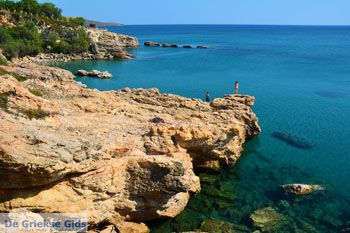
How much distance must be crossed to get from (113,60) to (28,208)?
76806 mm

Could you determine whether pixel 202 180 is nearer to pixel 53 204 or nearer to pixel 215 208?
pixel 215 208

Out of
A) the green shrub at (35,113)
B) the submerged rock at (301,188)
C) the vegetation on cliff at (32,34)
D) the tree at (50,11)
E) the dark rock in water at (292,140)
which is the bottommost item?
the submerged rock at (301,188)

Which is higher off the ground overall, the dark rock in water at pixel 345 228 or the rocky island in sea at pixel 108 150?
the rocky island in sea at pixel 108 150

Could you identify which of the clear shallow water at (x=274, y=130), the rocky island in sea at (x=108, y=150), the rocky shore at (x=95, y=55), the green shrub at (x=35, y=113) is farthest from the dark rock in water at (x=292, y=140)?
the rocky shore at (x=95, y=55)

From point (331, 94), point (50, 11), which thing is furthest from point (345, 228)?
point (50, 11)

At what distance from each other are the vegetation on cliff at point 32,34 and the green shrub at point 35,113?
56.2 meters

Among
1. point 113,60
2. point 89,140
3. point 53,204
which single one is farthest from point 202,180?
point 113,60

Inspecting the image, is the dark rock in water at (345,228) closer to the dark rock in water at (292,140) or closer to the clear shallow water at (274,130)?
the clear shallow water at (274,130)

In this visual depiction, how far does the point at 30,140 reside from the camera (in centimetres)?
1656

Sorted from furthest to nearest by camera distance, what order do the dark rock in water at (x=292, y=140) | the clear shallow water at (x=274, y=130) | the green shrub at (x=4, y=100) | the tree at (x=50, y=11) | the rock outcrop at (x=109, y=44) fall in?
the tree at (x=50, y=11), the rock outcrop at (x=109, y=44), the dark rock in water at (x=292, y=140), the clear shallow water at (x=274, y=130), the green shrub at (x=4, y=100)

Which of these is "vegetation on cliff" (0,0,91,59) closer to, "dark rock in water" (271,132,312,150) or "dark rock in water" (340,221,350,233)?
"dark rock in water" (271,132,312,150)

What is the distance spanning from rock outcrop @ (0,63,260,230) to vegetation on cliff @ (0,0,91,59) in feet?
172

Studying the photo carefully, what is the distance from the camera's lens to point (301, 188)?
2564 cm

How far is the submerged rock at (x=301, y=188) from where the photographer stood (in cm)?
2552
